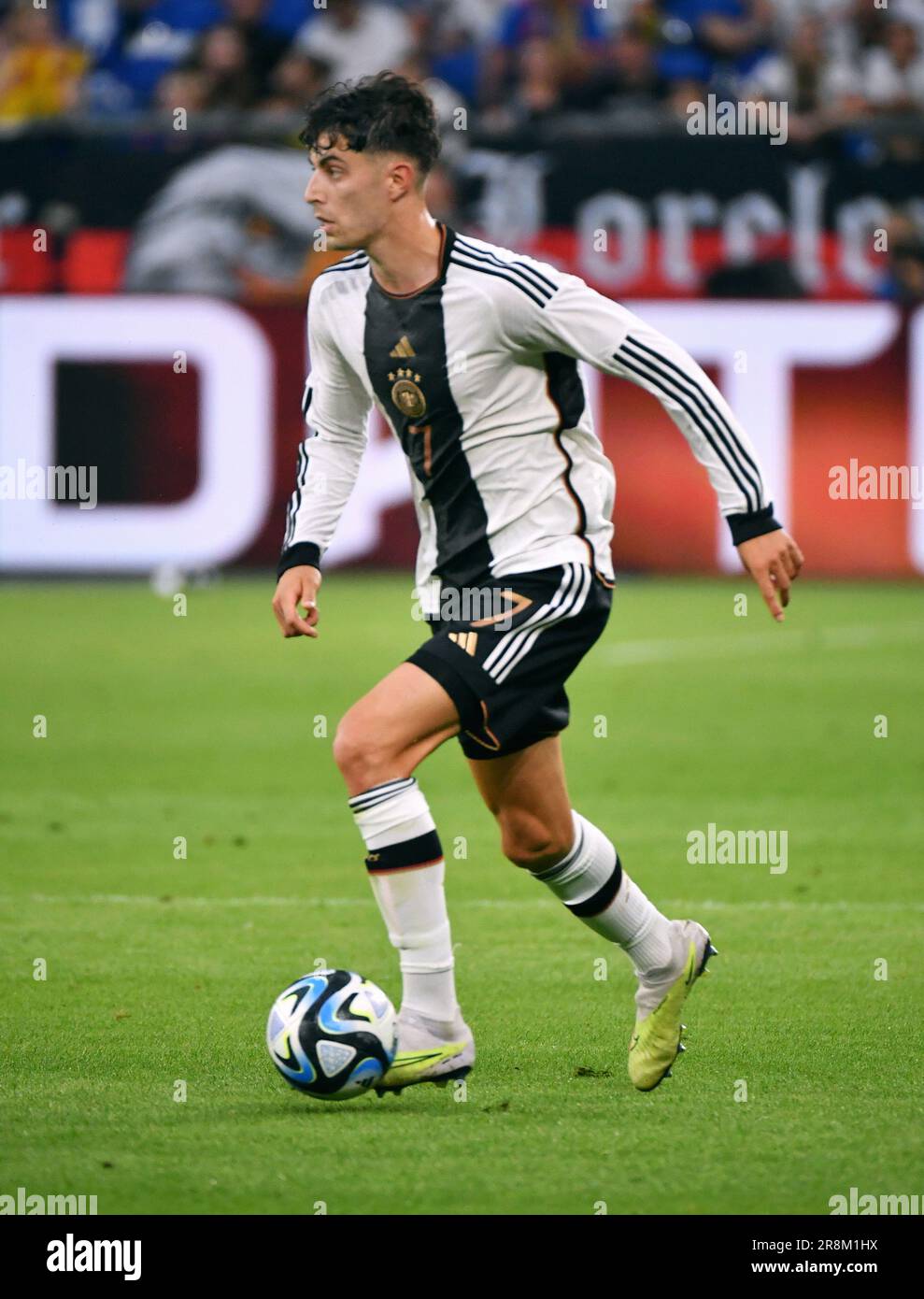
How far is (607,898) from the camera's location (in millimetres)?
5047

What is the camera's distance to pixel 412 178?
4.89m

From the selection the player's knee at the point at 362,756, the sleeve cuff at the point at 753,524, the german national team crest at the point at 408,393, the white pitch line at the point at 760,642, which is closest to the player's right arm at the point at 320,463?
the german national team crest at the point at 408,393

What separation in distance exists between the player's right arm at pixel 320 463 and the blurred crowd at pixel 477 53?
1199cm

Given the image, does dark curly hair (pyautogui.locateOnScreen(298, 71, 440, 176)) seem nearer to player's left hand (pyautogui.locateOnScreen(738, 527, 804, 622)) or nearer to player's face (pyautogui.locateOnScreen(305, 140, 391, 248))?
player's face (pyautogui.locateOnScreen(305, 140, 391, 248))

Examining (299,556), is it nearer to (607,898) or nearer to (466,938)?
(607,898)

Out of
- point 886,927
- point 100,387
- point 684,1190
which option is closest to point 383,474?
point 100,387

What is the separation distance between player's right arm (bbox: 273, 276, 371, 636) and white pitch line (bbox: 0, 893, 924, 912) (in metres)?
2.03

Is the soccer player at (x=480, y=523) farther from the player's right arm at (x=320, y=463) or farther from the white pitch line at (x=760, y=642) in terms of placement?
the white pitch line at (x=760, y=642)

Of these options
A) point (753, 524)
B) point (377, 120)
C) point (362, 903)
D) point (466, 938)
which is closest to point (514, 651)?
point (753, 524)

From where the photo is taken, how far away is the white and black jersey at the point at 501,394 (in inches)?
187

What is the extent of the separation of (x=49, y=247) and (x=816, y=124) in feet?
18.3

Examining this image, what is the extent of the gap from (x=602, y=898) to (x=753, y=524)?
38.4 inches

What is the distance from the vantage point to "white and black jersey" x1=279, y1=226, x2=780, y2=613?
474 cm

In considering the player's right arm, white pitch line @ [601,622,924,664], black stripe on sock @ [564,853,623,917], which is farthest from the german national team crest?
white pitch line @ [601,622,924,664]
